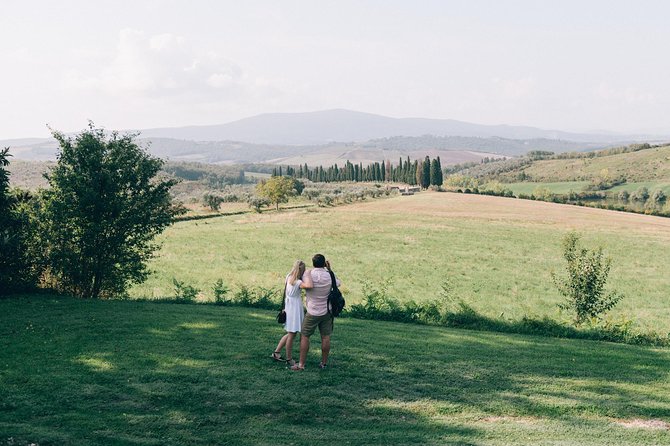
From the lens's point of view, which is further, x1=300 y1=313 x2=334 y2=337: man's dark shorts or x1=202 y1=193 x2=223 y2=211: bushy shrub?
x1=202 y1=193 x2=223 y2=211: bushy shrub

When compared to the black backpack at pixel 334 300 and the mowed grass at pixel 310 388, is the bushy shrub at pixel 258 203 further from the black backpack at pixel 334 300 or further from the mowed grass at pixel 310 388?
the black backpack at pixel 334 300

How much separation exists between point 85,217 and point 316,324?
15.3m

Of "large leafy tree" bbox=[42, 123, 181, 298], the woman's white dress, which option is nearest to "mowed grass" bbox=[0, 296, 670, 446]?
the woman's white dress

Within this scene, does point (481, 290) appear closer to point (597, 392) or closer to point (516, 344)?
point (516, 344)

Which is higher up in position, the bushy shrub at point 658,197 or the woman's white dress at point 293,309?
the woman's white dress at point 293,309

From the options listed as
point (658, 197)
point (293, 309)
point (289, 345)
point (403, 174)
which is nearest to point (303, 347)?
point (289, 345)

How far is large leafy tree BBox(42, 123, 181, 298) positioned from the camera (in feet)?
74.1

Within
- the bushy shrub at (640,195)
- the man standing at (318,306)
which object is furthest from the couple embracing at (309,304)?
the bushy shrub at (640,195)

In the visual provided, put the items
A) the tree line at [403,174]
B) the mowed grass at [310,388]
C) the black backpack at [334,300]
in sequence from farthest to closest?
the tree line at [403,174] < the black backpack at [334,300] < the mowed grass at [310,388]

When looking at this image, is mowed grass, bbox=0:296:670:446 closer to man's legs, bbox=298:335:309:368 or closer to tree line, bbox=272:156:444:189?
man's legs, bbox=298:335:309:368

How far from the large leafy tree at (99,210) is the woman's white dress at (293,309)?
1365 cm

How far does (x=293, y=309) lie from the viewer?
1269 centimetres

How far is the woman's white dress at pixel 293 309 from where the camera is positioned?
12580 mm

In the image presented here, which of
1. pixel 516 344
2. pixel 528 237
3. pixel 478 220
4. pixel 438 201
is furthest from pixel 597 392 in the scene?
pixel 438 201
